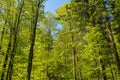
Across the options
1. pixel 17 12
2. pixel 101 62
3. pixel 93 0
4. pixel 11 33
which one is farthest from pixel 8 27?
pixel 101 62

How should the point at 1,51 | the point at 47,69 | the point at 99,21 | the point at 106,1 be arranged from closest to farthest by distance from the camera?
the point at 106,1 < the point at 99,21 < the point at 1,51 < the point at 47,69

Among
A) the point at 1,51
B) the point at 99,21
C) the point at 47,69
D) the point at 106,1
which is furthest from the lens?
the point at 47,69

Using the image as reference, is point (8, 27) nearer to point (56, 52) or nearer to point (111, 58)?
point (111, 58)

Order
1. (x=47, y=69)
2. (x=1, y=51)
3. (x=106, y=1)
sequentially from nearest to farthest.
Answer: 1. (x=106, y=1)
2. (x=1, y=51)
3. (x=47, y=69)

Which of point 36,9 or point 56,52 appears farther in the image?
point 56,52

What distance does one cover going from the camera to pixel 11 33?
57.5 ft

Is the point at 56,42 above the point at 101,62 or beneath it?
above

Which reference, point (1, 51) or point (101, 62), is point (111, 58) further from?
point (1, 51)

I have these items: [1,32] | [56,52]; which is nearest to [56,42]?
[56,52]

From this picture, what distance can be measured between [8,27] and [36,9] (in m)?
3.84

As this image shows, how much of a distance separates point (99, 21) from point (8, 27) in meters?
8.37

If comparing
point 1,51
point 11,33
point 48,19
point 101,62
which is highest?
point 48,19

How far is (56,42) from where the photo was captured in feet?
97.8

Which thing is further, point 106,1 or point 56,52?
point 56,52
